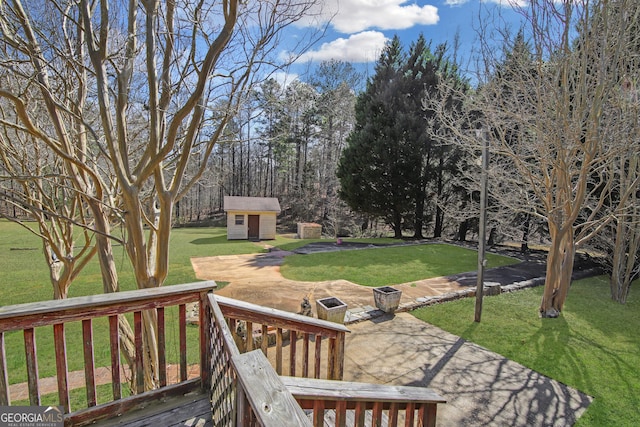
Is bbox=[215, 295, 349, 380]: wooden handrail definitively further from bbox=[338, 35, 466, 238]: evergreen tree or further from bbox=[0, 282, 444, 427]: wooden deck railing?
bbox=[338, 35, 466, 238]: evergreen tree

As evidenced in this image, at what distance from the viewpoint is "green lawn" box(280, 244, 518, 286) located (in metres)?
9.44

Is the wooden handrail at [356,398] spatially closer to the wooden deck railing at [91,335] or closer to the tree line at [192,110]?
the wooden deck railing at [91,335]

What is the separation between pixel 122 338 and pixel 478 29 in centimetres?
716

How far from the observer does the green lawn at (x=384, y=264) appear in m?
9.44

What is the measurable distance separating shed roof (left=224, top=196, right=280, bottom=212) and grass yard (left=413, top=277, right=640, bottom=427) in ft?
44.8

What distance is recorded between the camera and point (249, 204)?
19062mm

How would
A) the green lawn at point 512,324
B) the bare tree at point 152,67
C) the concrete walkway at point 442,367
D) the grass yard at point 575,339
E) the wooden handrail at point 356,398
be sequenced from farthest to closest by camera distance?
the green lawn at point 512,324, the grass yard at point 575,339, the concrete walkway at point 442,367, the bare tree at point 152,67, the wooden handrail at point 356,398

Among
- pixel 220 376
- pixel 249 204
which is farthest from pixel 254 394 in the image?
pixel 249 204

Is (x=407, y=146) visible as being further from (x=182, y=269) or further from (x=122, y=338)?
(x=122, y=338)

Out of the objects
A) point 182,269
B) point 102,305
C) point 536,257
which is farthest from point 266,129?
point 102,305

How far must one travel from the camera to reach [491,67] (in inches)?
219

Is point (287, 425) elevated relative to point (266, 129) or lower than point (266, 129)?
lower

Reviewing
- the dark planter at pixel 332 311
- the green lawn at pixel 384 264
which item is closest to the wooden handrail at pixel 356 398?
the dark planter at pixel 332 311

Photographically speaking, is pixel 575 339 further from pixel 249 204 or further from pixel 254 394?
pixel 249 204
